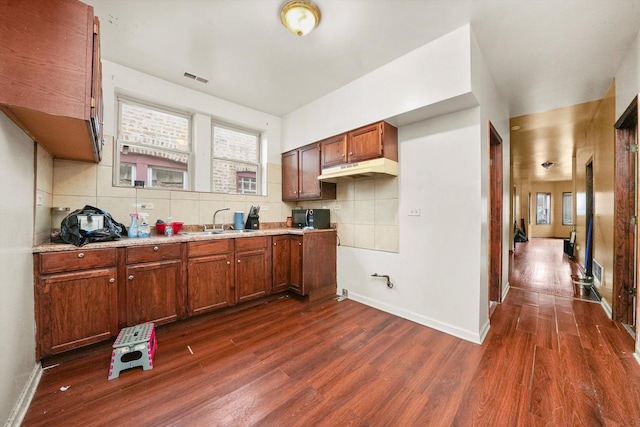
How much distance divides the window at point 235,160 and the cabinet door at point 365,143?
1.77 meters

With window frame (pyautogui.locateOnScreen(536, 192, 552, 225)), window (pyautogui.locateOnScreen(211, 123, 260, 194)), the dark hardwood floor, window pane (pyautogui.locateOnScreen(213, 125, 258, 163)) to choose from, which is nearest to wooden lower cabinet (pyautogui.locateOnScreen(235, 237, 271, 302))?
the dark hardwood floor

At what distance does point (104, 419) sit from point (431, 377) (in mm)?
2091

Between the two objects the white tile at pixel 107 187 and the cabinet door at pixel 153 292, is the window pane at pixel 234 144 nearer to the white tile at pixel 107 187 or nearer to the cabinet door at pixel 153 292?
the white tile at pixel 107 187

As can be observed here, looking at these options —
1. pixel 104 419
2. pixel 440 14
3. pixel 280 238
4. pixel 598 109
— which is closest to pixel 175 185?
pixel 280 238

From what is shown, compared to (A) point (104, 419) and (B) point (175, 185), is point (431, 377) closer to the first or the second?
(A) point (104, 419)

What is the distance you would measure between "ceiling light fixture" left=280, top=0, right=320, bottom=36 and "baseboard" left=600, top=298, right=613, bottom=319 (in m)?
4.32

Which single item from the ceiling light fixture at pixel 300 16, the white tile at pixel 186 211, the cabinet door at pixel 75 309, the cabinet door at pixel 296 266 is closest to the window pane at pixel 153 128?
the white tile at pixel 186 211

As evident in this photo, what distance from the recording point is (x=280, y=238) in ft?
10.9

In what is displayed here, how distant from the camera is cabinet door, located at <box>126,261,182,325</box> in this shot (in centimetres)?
219

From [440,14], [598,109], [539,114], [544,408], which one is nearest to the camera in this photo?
[544,408]

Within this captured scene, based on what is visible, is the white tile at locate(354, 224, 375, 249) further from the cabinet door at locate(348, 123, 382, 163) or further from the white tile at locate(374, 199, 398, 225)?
the cabinet door at locate(348, 123, 382, 163)

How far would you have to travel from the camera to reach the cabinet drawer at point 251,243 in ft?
9.50

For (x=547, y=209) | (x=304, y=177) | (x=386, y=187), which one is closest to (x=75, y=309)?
(x=304, y=177)

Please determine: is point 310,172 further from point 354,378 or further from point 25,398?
point 25,398
